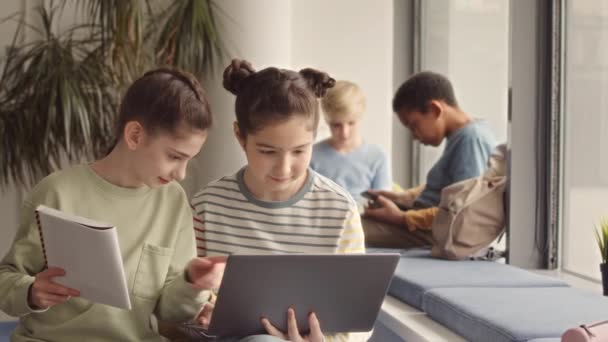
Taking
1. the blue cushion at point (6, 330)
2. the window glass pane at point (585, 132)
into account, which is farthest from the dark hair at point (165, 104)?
the window glass pane at point (585, 132)

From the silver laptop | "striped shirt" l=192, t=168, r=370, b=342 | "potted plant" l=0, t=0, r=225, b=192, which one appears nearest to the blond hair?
"potted plant" l=0, t=0, r=225, b=192

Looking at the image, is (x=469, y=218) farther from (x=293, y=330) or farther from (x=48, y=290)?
(x=48, y=290)

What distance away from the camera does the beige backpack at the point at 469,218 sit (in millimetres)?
3887

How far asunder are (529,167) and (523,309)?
4.82ft

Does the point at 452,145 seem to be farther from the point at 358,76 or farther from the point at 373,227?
the point at 358,76

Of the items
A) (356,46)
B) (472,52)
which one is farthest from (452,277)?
(356,46)

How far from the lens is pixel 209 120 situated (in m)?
2.26

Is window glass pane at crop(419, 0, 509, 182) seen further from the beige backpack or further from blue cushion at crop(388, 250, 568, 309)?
blue cushion at crop(388, 250, 568, 309)

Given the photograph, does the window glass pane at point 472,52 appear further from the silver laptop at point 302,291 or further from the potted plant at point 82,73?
the silver laptop at point 302,291

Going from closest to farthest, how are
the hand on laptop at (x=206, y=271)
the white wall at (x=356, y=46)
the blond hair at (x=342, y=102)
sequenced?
the hand on laptop at (x=206, y=271), the blond hair at (x=342, y=102), the white wall at (x=356, y=46)

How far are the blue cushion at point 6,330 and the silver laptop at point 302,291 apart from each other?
0.84m

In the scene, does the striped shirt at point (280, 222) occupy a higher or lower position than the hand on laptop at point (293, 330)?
higher

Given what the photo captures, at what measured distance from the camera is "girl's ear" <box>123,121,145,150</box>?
2.22 metres

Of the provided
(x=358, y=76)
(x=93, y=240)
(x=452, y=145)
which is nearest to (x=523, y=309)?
(x=93, y=240)
